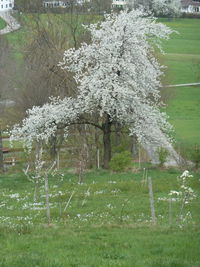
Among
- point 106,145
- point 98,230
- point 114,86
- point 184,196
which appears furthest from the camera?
point 106,145

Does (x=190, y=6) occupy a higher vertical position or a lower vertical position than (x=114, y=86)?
higher

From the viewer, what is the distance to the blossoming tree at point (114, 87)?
102 feet

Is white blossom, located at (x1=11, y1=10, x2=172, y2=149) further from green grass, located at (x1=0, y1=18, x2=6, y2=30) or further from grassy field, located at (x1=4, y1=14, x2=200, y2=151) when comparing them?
green grass, located at (x1=0, y1=18, x2=6, y2=30)

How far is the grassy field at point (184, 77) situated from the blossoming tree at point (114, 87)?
12829mm

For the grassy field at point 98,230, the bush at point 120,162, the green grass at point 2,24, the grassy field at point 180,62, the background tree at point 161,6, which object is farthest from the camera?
the background tree at point 161,6

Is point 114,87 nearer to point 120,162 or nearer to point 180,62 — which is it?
point 120,162

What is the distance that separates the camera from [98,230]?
46.9ft

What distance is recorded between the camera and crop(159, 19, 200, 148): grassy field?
5298 cm

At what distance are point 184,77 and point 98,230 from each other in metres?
68.7

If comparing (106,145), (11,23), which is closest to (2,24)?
(11,23)

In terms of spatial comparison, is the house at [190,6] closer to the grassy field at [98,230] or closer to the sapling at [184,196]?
the grassy field at [98,230]

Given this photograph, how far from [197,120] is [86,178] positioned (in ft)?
104

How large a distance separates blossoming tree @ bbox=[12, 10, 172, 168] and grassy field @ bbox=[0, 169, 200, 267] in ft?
23.2

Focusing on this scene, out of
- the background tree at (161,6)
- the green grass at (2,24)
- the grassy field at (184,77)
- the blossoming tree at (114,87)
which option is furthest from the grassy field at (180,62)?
the green grass at (2,24)
